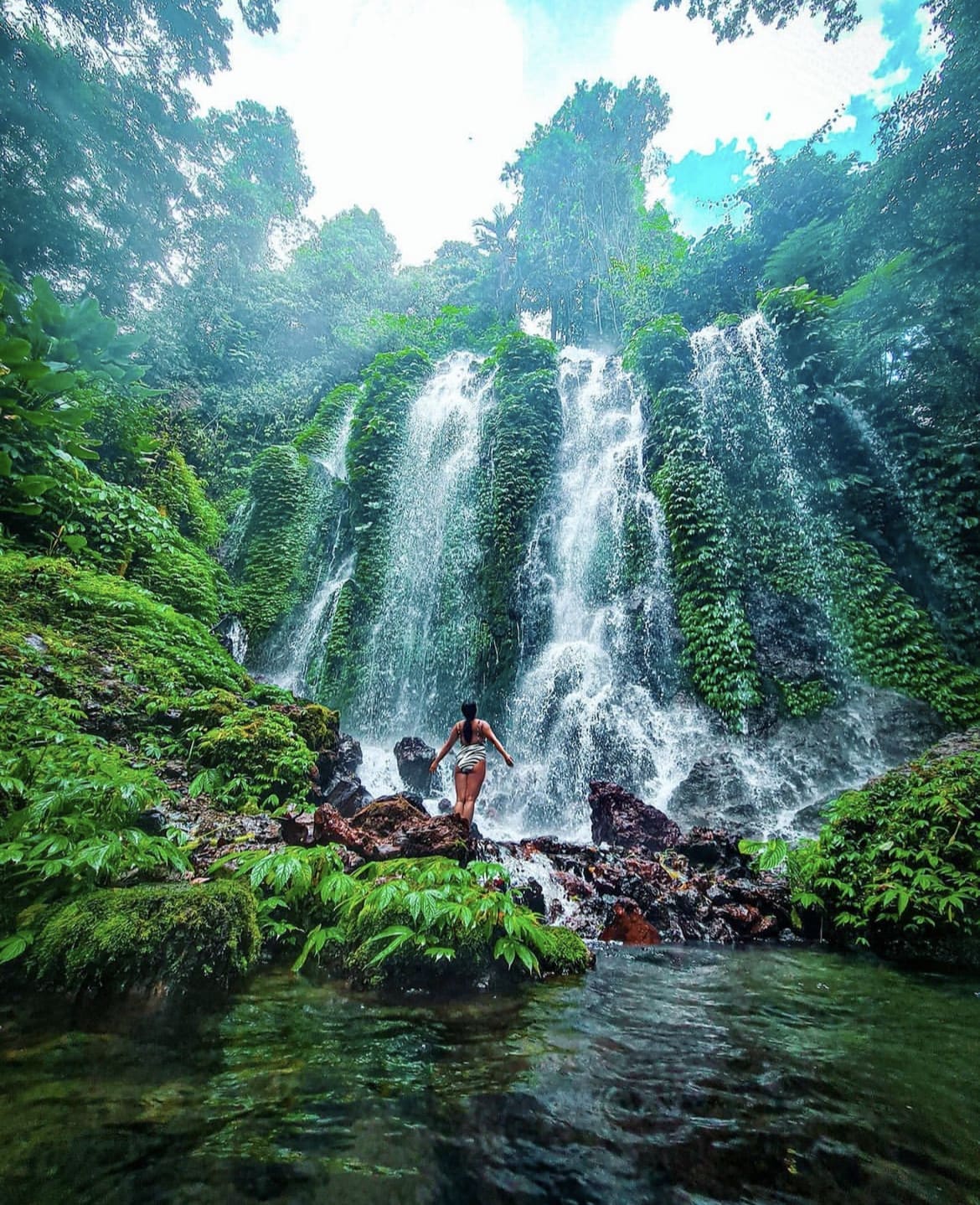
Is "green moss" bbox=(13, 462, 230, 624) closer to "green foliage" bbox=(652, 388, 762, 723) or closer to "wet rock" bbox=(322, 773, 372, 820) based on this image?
"wet rock" bbox=(322, 773, 372, 820)

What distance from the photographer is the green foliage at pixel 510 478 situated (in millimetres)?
13883

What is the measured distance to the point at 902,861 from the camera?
Answer: 4238 mm

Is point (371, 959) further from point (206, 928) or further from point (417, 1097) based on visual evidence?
point (417, 1097)

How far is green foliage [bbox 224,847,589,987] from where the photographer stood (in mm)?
2566

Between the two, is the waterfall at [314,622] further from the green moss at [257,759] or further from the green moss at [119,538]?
the green moss at [257,759]

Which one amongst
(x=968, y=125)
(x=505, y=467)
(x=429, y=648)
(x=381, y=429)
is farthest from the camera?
(x=381, y=429)

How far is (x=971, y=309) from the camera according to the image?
11305 mm

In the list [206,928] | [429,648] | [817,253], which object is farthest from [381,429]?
[206,928]

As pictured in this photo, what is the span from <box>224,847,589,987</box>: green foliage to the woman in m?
2.62

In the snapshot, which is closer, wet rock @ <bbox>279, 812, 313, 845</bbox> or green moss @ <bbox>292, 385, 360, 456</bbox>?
wet rock @ <bbox>279, 812, 313, 845</bbox>

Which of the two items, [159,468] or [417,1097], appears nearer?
[417,1097]

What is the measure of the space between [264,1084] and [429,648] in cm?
1311

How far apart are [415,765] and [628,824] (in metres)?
4.16

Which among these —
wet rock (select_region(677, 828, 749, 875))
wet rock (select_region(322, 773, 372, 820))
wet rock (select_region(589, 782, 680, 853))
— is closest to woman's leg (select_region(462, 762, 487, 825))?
wet rock (select_region(322, 773, 372, 820))
